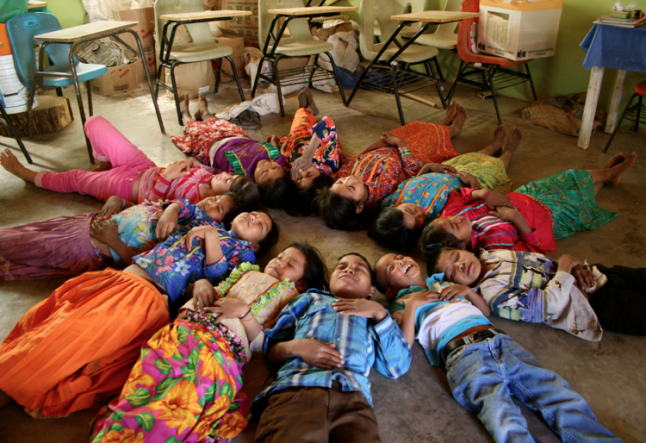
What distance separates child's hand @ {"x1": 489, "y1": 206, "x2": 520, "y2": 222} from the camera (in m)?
2.23

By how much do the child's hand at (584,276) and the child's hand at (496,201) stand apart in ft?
1.55

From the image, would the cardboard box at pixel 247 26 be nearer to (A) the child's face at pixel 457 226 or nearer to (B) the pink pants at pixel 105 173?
(B) the pink pants at pixel 105 173

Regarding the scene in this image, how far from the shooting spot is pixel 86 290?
170 centimetres

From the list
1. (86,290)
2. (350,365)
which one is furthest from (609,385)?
(86,290)

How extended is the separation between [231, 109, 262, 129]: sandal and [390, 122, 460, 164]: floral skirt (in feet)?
4.85

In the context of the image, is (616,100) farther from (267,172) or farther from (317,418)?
(317,418)

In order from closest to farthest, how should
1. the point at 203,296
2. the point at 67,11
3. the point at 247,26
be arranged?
the point at 203,296 → the point at 67,11 → the point at 247,26

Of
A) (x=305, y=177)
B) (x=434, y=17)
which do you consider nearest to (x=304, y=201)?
(x=305, y=177)

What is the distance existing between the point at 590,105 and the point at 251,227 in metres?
2.91

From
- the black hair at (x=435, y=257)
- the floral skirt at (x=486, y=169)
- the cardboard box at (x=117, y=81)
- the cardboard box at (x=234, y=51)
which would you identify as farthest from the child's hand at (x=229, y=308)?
the cardboard box at (x=117, y=81)

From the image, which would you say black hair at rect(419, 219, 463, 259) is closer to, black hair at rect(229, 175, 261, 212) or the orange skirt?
black hair at rect(229, 175, 261, 212)

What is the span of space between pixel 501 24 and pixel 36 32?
4008 millimetres

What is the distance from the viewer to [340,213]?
2.56 metres

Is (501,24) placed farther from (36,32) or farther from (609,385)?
(36,32)
